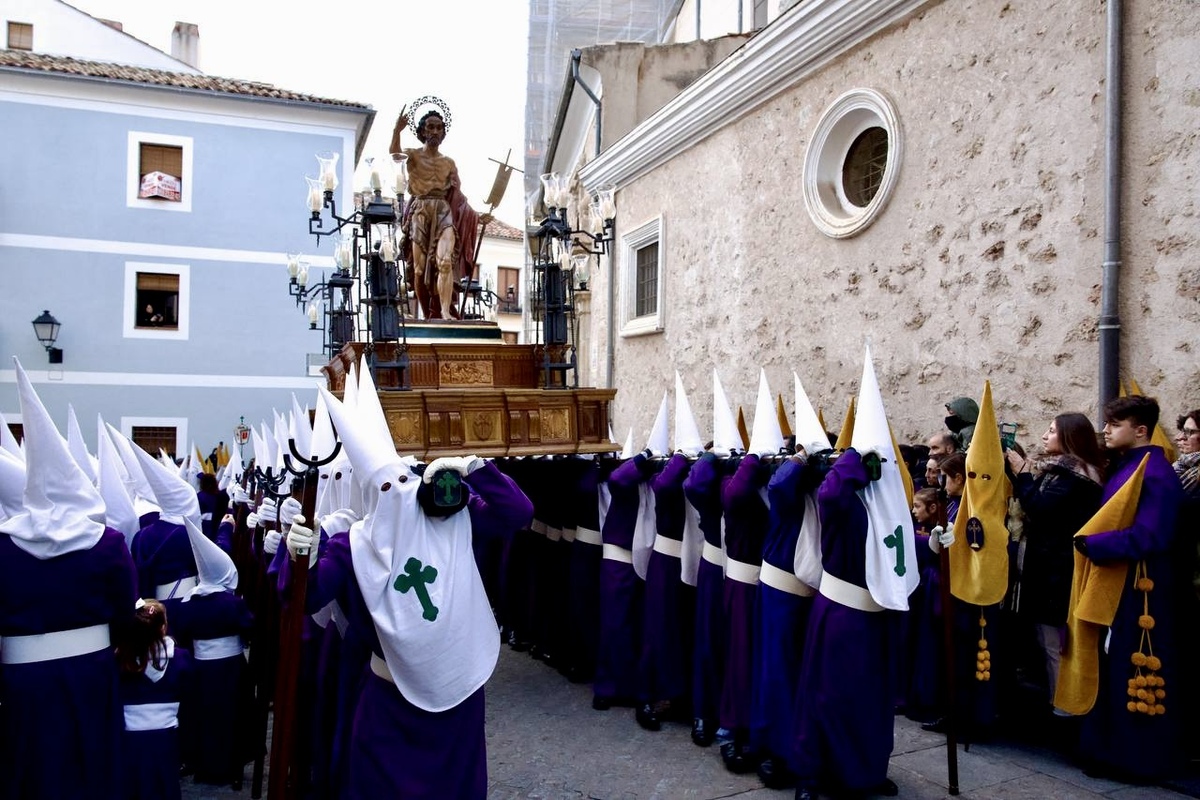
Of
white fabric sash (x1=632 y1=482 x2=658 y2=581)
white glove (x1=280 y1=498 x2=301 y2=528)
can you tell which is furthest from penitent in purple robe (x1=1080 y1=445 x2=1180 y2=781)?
white glove (x1=280 y1=498 x2=301 y2=528)

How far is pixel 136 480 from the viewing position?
5.52 meters

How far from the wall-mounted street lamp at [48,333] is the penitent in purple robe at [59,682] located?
1742 cm

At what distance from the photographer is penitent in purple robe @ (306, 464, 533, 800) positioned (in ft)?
11.9

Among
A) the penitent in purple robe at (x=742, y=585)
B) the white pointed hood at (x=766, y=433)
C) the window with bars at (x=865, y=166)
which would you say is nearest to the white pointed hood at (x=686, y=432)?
the white pointed hood at (x=766, y=433)

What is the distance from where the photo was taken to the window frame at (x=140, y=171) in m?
19.9

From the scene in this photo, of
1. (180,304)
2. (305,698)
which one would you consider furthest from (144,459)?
(180,304)

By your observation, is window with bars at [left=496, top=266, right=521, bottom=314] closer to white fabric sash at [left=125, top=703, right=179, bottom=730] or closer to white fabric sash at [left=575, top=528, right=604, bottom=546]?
white fabric sash at [left=575, top=528, right=604, bottom=546]

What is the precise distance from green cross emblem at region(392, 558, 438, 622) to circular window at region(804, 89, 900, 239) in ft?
20.1

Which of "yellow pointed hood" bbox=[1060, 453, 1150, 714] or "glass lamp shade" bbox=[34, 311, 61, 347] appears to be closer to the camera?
"yellow pointed hood" bbox=[1060, 453, 1150, 714]

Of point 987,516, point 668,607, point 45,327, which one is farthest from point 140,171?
point 987,516

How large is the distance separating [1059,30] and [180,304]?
1826 centimetres

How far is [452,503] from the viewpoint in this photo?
360 cm

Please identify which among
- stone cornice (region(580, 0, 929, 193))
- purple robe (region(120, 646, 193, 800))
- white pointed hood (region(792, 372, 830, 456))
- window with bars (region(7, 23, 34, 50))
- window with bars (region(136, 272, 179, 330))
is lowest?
purple robe (region(120, 646, 193, 800))

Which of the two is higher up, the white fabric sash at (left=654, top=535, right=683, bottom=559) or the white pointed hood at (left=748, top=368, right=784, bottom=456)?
the white pointed hood at (left=748, top=368, right=784, bottom=456)
